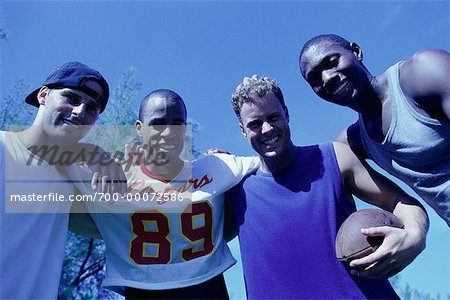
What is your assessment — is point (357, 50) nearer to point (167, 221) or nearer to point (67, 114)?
point (167, 221)

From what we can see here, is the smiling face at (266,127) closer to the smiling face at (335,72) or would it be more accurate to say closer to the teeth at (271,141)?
the teeth at (271,141)

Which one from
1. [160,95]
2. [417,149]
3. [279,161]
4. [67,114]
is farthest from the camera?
[160,95]

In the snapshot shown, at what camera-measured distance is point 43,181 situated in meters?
3.20

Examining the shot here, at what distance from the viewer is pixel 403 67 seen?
3.03 m

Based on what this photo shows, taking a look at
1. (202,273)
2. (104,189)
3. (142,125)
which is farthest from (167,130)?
(202,273)

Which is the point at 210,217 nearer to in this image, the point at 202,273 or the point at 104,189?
the point at 202,273

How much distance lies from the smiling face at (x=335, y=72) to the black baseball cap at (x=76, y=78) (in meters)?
1.52

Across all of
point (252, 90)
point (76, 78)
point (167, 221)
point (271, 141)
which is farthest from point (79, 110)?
point (271, 141)

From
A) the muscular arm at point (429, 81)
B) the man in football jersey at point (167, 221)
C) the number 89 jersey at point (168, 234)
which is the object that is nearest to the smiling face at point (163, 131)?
the man in football jersey at point (167, 221)

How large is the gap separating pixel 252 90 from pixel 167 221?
1.16m

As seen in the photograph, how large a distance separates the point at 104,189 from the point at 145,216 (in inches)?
15.5

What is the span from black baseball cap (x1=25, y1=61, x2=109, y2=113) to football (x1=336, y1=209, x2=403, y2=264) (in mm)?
2006

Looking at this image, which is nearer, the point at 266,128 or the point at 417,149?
the point at 417,149

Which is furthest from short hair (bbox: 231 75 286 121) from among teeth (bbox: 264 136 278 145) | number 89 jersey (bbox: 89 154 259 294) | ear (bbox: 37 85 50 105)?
ear (bbox: 37 85 50 105)
